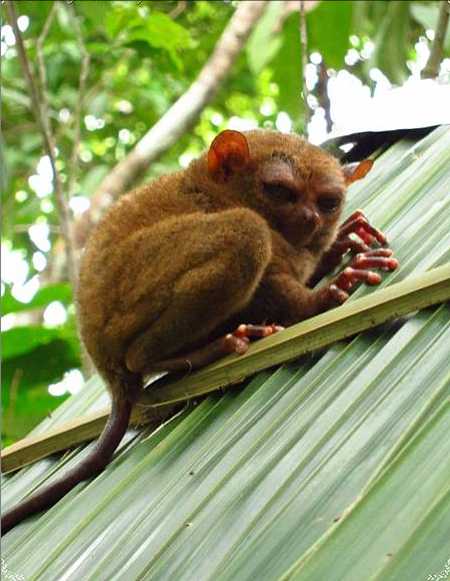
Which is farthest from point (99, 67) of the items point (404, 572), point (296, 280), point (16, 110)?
point (404, 572)

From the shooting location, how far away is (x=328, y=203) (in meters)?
3.86

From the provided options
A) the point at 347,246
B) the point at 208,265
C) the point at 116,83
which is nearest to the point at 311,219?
the point at 347,246

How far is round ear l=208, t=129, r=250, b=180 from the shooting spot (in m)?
3.87

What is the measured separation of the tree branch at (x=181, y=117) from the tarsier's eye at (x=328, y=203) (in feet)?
12.6

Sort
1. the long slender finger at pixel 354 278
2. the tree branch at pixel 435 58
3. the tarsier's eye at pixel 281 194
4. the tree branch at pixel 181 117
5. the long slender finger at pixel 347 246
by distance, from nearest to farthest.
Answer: the long slender finger at pixel 354 278 → the long slender finger at pixel 347 246 → the tarsier's eye at pixel 281 194 → the tree branch at pixel 435 58 → the tree branch at pixel 181 117

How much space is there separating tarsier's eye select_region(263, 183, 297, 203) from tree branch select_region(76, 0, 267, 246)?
3802mm

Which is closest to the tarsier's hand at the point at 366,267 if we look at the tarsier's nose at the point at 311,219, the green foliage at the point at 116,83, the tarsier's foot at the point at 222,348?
the tarsier's foot at the point at 222,348

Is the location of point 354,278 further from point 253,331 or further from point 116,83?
point 116,83

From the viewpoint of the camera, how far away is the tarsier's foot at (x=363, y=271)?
9.75 feet

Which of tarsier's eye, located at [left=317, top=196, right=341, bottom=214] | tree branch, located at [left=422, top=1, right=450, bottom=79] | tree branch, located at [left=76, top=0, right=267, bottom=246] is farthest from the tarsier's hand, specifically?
tree branch, located at [left=76, top=0, right=267, bottom=246]

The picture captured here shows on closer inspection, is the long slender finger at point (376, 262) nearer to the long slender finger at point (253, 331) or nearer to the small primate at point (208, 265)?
the small primate at point (208, 265)

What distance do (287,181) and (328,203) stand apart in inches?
6.6

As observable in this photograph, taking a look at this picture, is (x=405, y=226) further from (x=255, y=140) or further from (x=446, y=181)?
(x=255, y=140)

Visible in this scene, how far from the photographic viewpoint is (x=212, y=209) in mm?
3850
